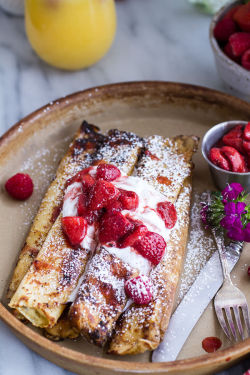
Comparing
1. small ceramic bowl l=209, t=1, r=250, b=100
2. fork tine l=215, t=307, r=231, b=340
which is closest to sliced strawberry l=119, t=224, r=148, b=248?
fork tine l=215, t=307, r=231, b=340

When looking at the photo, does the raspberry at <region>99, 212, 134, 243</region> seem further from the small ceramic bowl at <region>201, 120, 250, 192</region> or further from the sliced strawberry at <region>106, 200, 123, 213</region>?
the small ceramic bowl at <region>201, 120, 250, 192</region>

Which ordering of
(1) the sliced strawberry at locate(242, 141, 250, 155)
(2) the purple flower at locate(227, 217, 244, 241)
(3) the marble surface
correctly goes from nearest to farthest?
(2) the purple flower at locate(227, 217, 244, 241), (1) the sliced strawberry at locate(242, 141, 250, 155), (3) the marble surface

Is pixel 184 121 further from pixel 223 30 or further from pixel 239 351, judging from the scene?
pixel 239 351

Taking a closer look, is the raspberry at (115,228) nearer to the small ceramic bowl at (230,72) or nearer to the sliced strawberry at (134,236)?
the sliced strawberry at (134,236)

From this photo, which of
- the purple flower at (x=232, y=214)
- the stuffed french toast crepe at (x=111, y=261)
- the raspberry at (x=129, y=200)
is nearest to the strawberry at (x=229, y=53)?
the stuffed french toast crepe at (x=111, y=261)

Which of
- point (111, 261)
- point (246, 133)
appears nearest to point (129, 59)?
point (246, 133)

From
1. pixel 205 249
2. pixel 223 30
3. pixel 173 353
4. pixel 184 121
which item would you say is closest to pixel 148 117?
pixel 184 121
